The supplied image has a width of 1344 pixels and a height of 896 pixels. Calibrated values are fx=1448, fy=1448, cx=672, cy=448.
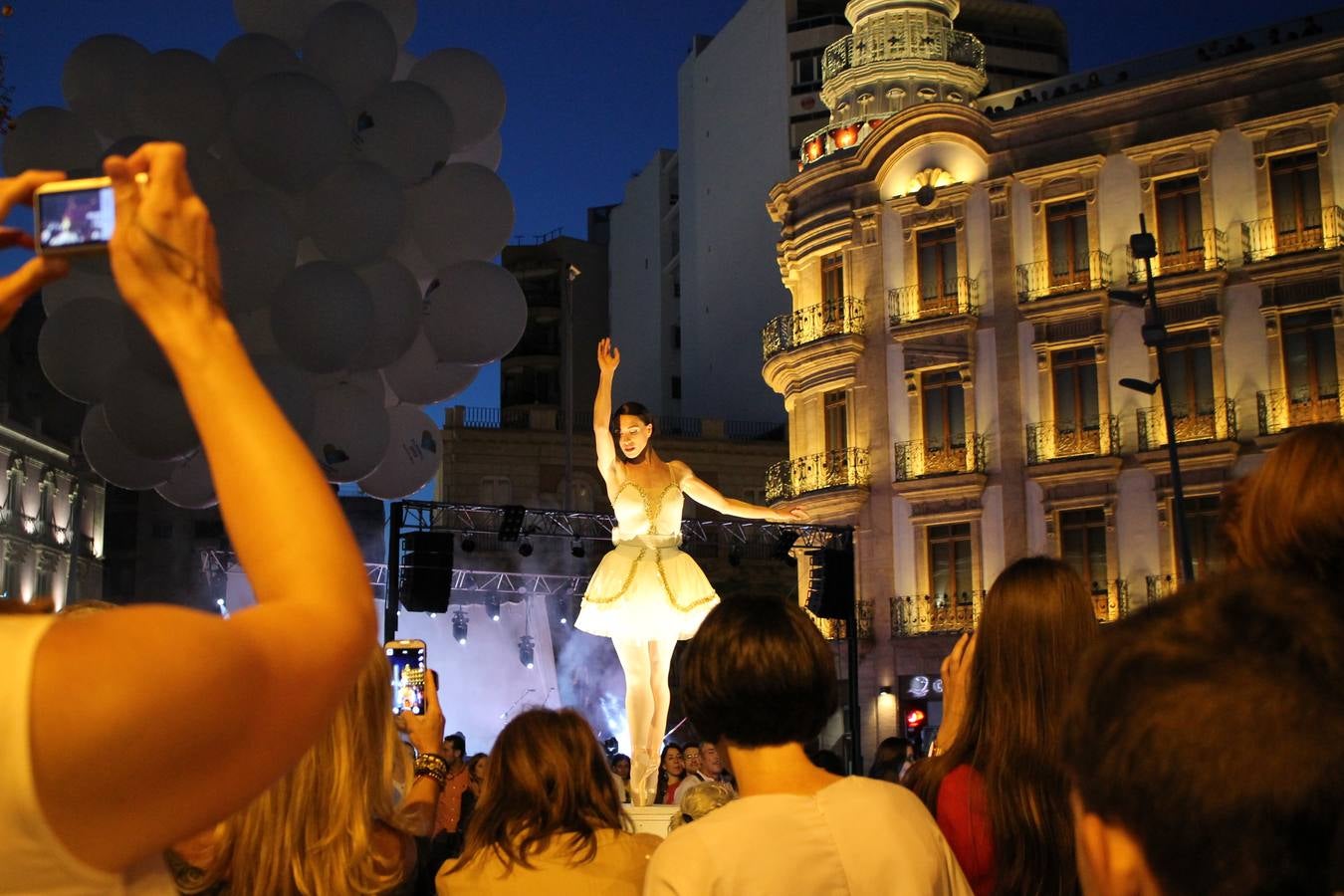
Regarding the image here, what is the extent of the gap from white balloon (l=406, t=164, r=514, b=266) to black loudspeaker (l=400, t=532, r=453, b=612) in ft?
27.2

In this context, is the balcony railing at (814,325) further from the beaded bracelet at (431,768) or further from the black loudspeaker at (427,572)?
the beaded bracelet at (431,768)

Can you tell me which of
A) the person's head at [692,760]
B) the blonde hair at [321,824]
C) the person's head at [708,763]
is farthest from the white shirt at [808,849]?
the person's head at [692,760]

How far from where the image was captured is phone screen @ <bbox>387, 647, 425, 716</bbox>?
443 centimetres

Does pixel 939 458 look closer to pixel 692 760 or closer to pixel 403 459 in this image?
pixel 692 760

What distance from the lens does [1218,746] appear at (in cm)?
133

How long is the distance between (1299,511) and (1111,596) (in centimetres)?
2705

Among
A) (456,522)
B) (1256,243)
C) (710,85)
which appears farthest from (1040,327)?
(710,85)

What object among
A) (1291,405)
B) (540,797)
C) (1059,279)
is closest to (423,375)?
(540,797)

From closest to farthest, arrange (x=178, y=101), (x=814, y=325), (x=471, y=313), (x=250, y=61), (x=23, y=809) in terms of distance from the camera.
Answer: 1. (x=23, y=809)
2. (x=178, y=101)
3. (x=250, y=61)
4. (x=471, y=313)
5. (x=814, y=325)

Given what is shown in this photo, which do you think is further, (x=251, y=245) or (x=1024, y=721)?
(x=251, y=245)

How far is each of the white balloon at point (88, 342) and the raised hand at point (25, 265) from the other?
24.2 feet

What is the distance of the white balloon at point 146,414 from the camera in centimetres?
817

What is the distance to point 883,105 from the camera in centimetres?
3347

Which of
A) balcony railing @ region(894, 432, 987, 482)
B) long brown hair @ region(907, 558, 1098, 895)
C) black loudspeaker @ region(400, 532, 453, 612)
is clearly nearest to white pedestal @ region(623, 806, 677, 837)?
long brown hair @ region(907, 558, 1098, 895)
